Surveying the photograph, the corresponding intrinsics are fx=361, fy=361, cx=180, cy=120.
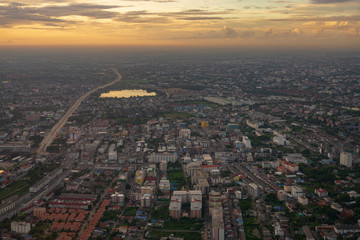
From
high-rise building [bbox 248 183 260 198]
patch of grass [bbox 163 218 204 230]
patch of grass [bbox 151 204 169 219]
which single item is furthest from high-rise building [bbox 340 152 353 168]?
patch of grass [bbox 151 204 169 219]

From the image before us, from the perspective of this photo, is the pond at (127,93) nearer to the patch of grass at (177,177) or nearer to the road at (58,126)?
the road at (58,126)

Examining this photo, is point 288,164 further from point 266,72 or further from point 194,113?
point 266,72

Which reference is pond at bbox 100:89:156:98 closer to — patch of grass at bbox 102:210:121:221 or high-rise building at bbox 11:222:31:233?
patch of grass at bbox 102:210:121:221

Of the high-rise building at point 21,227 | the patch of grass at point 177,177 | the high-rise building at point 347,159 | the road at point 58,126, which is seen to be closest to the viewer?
the high-rise building at point 21,227

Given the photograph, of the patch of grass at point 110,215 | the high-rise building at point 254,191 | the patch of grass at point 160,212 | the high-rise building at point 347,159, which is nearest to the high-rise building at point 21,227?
the patch of grass at point 110,215

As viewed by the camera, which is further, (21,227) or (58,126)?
(58,126)

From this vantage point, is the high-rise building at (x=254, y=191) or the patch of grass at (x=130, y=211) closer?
the patch of grass at (x=130, y=211)

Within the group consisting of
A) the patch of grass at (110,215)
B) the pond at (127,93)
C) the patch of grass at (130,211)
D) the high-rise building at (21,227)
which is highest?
the high-rise building at (21,227)

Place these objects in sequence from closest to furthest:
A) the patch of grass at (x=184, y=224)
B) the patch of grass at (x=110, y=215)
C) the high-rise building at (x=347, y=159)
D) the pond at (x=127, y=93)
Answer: the patch of grass at (x=184, y=224), the patch of grass at (x=110, y=215), the high-rise building at (x=347, y=159), the pond at (x=127, y=93)

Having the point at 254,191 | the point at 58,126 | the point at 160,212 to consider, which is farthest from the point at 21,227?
the point at 58,126

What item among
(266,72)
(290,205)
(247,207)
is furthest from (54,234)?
(266,72)

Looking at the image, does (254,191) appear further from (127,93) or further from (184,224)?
(127,93)
